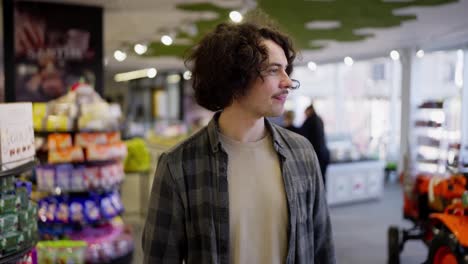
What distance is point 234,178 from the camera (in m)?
1.71

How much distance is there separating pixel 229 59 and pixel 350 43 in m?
8.54

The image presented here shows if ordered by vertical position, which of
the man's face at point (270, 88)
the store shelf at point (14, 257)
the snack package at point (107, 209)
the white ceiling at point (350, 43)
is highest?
the white ceiling at point (350, 43)

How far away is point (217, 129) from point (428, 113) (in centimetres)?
849

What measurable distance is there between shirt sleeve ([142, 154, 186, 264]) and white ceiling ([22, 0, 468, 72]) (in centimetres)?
472

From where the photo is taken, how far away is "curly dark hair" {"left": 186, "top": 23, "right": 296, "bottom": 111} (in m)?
1.67

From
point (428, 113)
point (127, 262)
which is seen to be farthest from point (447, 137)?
point (127, 262)

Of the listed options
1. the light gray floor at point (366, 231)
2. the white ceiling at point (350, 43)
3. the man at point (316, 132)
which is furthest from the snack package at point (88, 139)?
the man at point (316, 132)

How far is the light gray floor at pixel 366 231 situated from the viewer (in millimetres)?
5574

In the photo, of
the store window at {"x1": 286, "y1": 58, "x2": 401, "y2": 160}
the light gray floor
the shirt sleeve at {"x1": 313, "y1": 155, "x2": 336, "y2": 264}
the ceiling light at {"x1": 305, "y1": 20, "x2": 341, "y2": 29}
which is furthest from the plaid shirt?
the store window at {"x1": 286, "y1": 58, "x2": 401, "y2": 160}

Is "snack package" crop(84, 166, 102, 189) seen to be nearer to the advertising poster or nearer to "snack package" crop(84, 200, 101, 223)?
"snack package" crop(84, 200, 101, 223)

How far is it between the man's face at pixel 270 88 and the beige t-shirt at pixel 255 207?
0.49 feet

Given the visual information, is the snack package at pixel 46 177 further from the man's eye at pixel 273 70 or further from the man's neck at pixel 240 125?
the man's eye at pixel 273 70

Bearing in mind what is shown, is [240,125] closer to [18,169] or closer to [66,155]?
[18,169]

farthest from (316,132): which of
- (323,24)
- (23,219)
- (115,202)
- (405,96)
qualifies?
(23,219)
